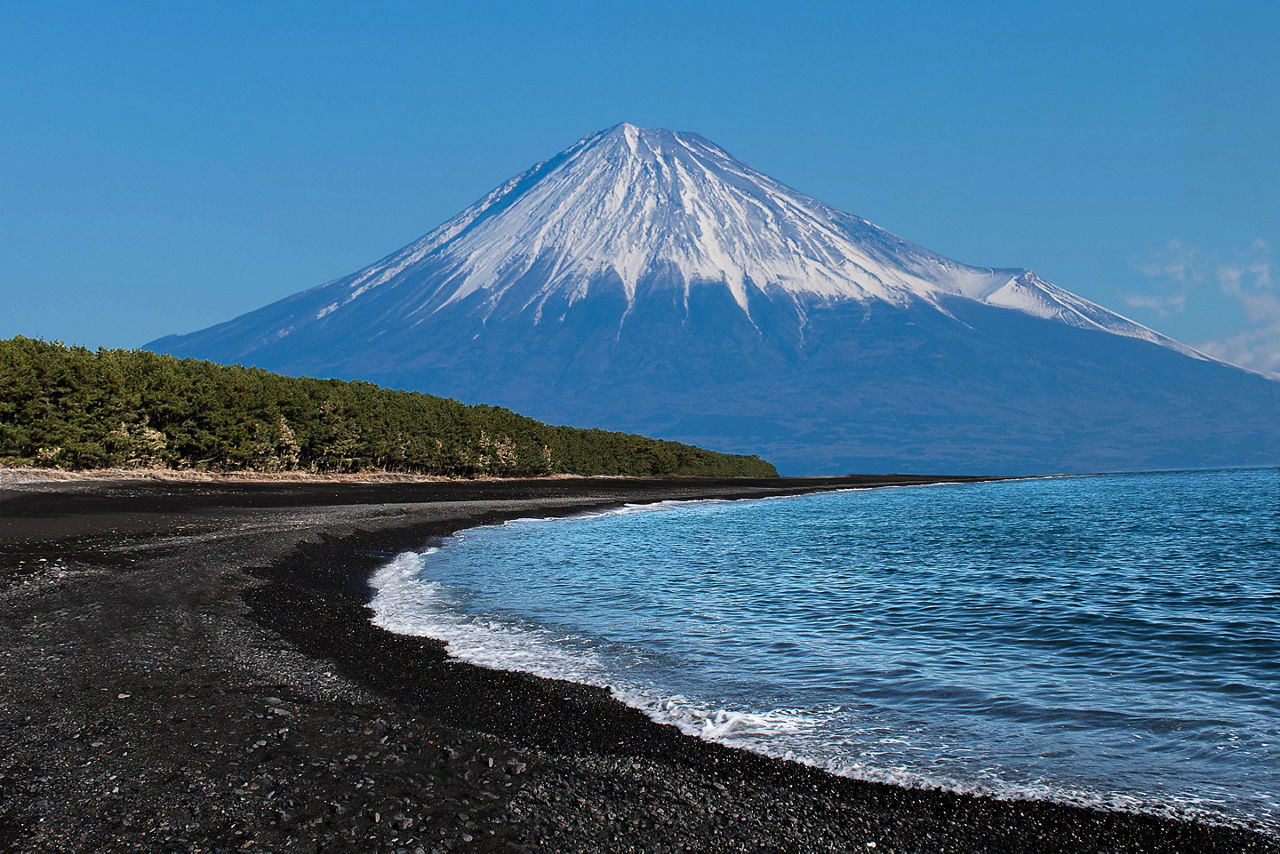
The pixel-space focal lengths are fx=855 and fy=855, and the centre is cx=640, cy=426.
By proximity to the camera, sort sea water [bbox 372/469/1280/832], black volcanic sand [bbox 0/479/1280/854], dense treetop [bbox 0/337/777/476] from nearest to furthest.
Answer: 1. black volcanic sand [bbox 0/479/1280/854]
2. sea water [bbox 372/469/1280/832]
3. dense treetop [bbox 0/337/777/476]

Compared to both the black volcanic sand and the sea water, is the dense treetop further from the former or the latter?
the black volcanic sand

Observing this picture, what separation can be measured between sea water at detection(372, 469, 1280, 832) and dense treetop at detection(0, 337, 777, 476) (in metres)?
27.9

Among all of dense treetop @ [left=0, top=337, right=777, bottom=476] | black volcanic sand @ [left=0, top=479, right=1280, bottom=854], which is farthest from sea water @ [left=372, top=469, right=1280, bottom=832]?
dense treetop @ [left=0, top=337, right=777, bottom=476]

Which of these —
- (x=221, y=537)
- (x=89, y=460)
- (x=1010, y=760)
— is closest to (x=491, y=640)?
(x=1010, y=760)

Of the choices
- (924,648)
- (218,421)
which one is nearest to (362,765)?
(924,648)

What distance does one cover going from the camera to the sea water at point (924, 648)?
875 centimetres

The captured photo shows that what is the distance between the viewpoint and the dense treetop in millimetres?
44469

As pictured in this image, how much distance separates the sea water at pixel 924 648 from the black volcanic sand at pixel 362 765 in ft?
2.80

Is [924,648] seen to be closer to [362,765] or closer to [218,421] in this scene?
[362,765]

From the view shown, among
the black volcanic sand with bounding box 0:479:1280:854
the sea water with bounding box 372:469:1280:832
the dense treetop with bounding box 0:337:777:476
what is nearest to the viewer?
the black volcanic sand with bounding box 0:479:1280:854

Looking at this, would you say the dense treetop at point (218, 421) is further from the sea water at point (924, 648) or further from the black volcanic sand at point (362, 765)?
the black volcanic sand at point (362, 765)

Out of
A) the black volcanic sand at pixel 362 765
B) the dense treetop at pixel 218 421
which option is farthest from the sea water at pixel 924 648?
the dense treetop at pixel 218 421

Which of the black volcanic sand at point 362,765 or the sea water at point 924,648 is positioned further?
the sea water at point 924,648

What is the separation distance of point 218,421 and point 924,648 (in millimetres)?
49253
